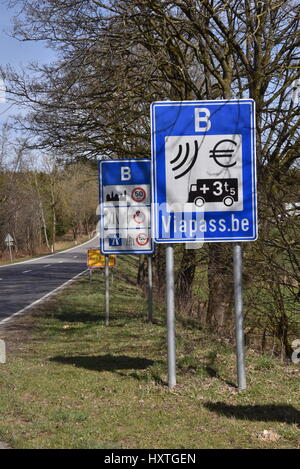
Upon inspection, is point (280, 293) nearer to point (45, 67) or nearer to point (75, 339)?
point (75, 339)

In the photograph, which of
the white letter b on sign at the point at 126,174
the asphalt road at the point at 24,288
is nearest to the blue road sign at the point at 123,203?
the white letter b on sign at the point at 126,174

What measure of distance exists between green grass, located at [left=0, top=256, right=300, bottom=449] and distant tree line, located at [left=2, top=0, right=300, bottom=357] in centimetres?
149

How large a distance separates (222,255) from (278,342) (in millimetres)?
1937

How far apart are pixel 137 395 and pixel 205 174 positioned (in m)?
2.39

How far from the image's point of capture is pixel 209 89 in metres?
13.7

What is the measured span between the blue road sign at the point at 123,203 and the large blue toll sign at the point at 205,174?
2.73m

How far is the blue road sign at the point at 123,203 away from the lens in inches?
385

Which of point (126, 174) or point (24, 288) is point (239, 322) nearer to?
point (126, 174)

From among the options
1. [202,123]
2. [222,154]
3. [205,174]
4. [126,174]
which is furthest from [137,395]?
[126,174]

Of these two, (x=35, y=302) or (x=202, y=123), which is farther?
(x=35, y=302)

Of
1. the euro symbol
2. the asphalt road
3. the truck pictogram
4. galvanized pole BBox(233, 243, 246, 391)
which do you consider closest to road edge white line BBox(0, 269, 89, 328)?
the asphalt road

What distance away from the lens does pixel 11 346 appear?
10.2m

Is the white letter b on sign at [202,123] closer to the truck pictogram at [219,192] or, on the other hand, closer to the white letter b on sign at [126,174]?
the truck pictogram at [219,192]

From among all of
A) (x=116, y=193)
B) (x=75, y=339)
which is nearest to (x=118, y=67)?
(x=116, y=193)
